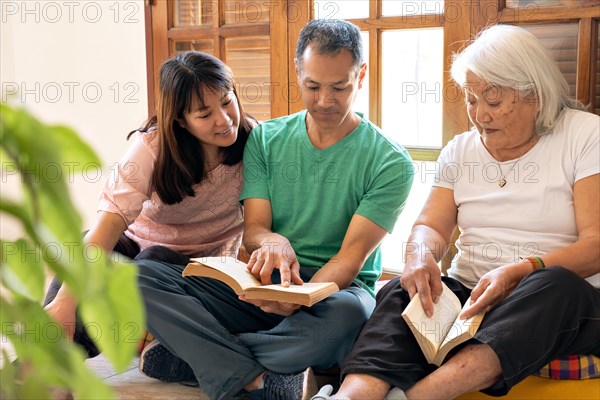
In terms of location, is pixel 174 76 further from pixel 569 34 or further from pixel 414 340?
pixel 569 34

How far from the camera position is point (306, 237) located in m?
2.26

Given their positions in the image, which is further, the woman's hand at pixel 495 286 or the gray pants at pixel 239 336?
the gray pants at pixel 239 336

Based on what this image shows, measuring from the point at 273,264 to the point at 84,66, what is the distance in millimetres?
2276

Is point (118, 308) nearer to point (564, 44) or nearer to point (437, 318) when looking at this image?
point (437, 318)

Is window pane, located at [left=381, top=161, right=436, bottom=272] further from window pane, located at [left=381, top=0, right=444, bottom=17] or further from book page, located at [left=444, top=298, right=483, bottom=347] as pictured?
book page, located at [left=444, top=298, right=483, bottom=347]

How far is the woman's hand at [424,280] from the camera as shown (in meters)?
1.90

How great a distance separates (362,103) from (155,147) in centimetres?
84

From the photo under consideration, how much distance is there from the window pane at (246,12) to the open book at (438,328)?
4.89ft

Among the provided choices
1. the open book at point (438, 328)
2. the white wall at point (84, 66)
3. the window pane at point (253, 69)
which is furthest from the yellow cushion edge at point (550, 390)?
the white wall at point (84, 66)

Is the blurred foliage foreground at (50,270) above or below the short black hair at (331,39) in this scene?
below

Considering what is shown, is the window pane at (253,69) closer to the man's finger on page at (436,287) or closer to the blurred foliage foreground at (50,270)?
the man's finger on page at (436,287)

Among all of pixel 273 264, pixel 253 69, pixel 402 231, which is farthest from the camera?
pixel 253 69

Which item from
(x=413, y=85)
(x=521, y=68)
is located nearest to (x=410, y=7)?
(x=413, y=85)

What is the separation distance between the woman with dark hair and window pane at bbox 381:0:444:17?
647mm
